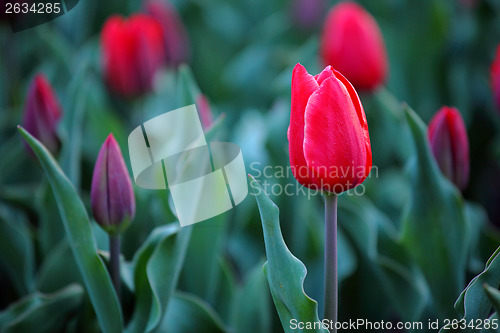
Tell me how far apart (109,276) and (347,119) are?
0.32 m

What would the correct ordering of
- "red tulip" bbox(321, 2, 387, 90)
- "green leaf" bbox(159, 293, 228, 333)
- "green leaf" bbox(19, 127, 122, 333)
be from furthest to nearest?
1. "red tulip" bbox(321, 2, 387, 90)
2. "green leaf" bbox(159, 293, 228, 333)
3. "green leaf" bbox(19, 127, 122, 333)

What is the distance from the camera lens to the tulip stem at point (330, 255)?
0.54 metres

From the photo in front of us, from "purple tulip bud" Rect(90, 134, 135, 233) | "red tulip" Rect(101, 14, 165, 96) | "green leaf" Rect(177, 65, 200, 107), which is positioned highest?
"red tulip" Rect(101, 14, 165, 96)

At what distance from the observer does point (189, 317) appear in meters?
0.75

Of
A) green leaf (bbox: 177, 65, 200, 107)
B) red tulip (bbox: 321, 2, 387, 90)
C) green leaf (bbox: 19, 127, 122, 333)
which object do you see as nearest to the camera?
green leaf (bbox: 19, 127, 122, 333)

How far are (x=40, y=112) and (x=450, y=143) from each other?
1.85 ft

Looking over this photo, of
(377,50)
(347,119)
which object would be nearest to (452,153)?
(347,119)

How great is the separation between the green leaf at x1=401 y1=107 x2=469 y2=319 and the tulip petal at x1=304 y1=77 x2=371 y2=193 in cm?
21

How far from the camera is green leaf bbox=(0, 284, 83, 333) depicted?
2.32ft

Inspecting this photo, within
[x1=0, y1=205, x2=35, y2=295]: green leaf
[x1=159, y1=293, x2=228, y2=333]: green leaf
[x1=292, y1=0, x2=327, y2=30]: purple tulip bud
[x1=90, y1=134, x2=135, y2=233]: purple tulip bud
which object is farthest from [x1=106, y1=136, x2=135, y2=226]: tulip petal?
[x1=292, y1=0, x2=327, y2=30]: purple tulip bud

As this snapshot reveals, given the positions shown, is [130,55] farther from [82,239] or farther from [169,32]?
[82,239]

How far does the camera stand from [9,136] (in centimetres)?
121

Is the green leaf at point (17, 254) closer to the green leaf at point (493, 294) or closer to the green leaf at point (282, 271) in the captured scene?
the green leaf at point (282, 271)

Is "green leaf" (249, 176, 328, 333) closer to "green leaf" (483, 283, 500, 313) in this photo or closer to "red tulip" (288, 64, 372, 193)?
"red tulip" (288, 64, 372, 193)
